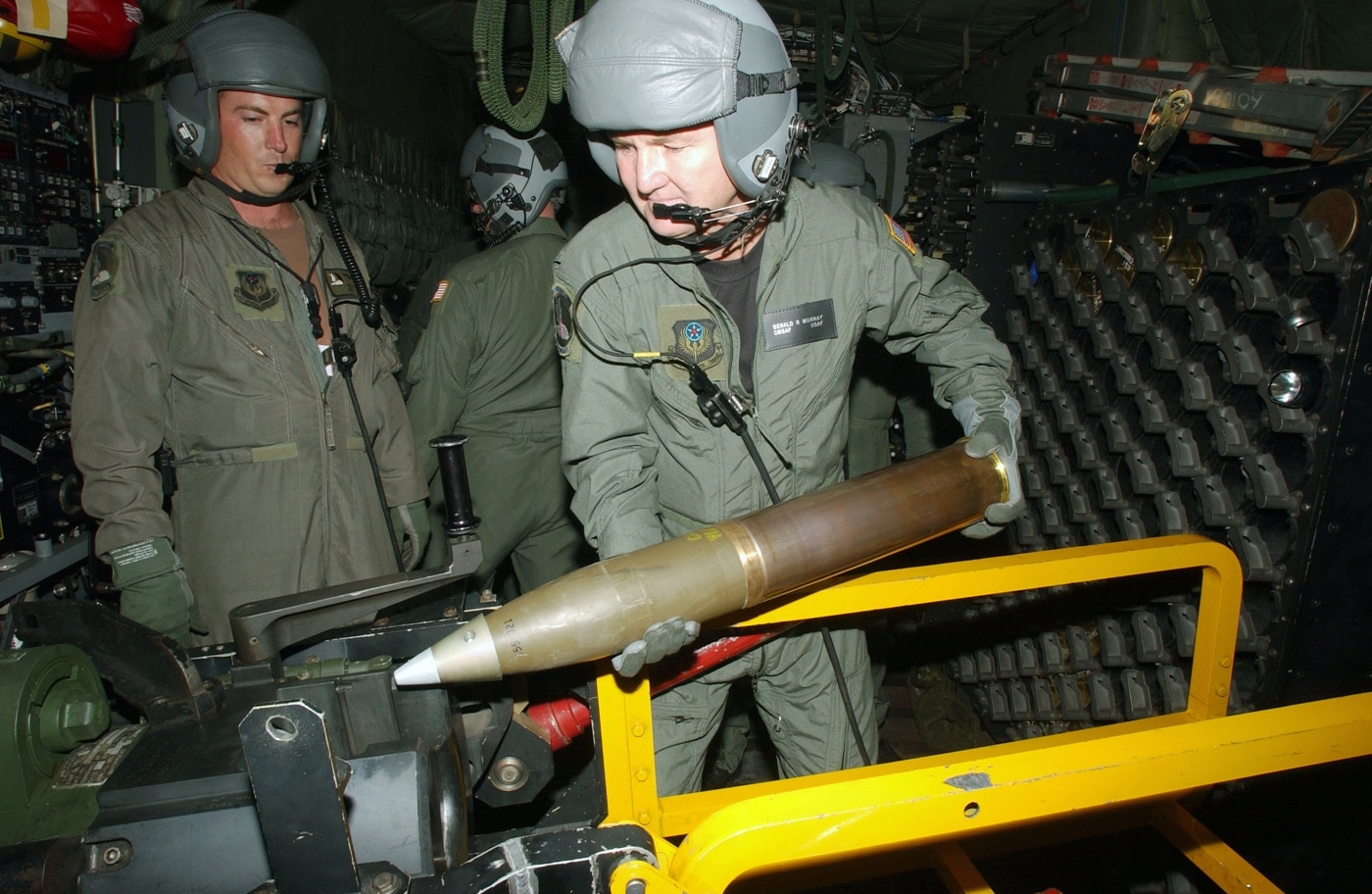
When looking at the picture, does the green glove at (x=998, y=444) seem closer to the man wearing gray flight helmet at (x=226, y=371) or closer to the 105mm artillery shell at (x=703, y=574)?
the 105mm artillery shell at (x=703, y=574)

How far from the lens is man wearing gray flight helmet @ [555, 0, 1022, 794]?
1497 millimetres

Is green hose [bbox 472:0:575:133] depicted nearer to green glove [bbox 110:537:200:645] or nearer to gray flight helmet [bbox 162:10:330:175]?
gray flight helmet [bbox 162:10:330:175]

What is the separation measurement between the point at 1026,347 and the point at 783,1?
3.74 meters

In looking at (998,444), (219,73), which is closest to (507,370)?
(219,73)

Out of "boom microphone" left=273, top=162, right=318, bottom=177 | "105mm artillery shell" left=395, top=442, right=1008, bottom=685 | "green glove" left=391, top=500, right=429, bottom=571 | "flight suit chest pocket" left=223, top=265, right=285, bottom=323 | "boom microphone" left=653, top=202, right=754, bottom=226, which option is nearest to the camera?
"105mm artillery shell" left=395, top=442, right=1008, bottom=685

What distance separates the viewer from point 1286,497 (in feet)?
6.47

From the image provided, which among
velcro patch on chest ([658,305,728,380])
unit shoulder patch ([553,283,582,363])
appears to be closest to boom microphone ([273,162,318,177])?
unit shoulder patch ([553,283,582,363])

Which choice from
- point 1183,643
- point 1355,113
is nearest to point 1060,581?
point 1183,643

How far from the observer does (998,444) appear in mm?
1653

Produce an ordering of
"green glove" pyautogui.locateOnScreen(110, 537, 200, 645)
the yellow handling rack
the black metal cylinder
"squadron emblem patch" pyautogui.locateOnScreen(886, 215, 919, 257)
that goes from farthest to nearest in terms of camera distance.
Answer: "green glove" pyautogui.locateOnScreen(110, 537, 200, 645) < "squadron emblem patch" pyautogui.locateOnScreen(886, 215, 919, 257) < the black metal cylinder < the yellow handling rack

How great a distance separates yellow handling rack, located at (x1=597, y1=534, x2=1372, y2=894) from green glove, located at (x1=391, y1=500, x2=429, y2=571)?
1569 mm

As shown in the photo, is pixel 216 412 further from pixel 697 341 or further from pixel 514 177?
pixel 514 177

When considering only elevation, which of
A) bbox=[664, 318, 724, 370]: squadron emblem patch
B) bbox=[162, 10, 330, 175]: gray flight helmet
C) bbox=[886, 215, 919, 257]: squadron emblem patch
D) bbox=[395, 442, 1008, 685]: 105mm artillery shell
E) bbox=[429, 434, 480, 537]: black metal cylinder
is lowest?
bbox=[395, 442, 1008, 685]: 105mm artillery shell

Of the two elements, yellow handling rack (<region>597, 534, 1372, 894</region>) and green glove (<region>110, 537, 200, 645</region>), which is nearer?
yellow handling rack (<region>597, 534, 1372, 894</region>)
